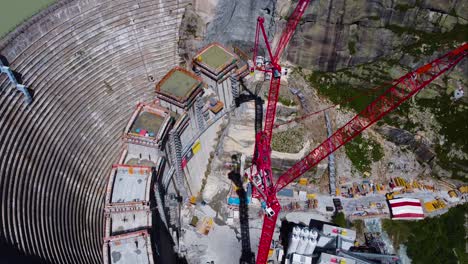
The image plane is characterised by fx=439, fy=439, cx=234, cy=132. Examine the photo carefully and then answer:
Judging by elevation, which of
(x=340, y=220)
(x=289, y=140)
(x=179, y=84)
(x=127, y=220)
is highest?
(x=179, y=84)

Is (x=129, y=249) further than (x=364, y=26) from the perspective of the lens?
No

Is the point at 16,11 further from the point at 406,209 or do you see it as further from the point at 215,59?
the point at 406,209

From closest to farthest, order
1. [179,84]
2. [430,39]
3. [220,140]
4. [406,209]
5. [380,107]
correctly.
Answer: [179,84] → [406,209] → [430,39] → [220,140] → [380,107]

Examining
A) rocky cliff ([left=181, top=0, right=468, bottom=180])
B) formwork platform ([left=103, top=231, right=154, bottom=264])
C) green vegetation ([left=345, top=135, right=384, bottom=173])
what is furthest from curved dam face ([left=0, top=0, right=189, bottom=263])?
green vegetation ([left=345, top=135, right=384, bottom=173])

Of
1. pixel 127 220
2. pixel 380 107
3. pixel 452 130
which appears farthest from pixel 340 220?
pixel 127 220

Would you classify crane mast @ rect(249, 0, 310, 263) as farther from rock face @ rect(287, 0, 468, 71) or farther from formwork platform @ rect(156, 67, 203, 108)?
formwork platform @ rect(156, 67, 203, 108)

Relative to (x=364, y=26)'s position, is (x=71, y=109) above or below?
below
